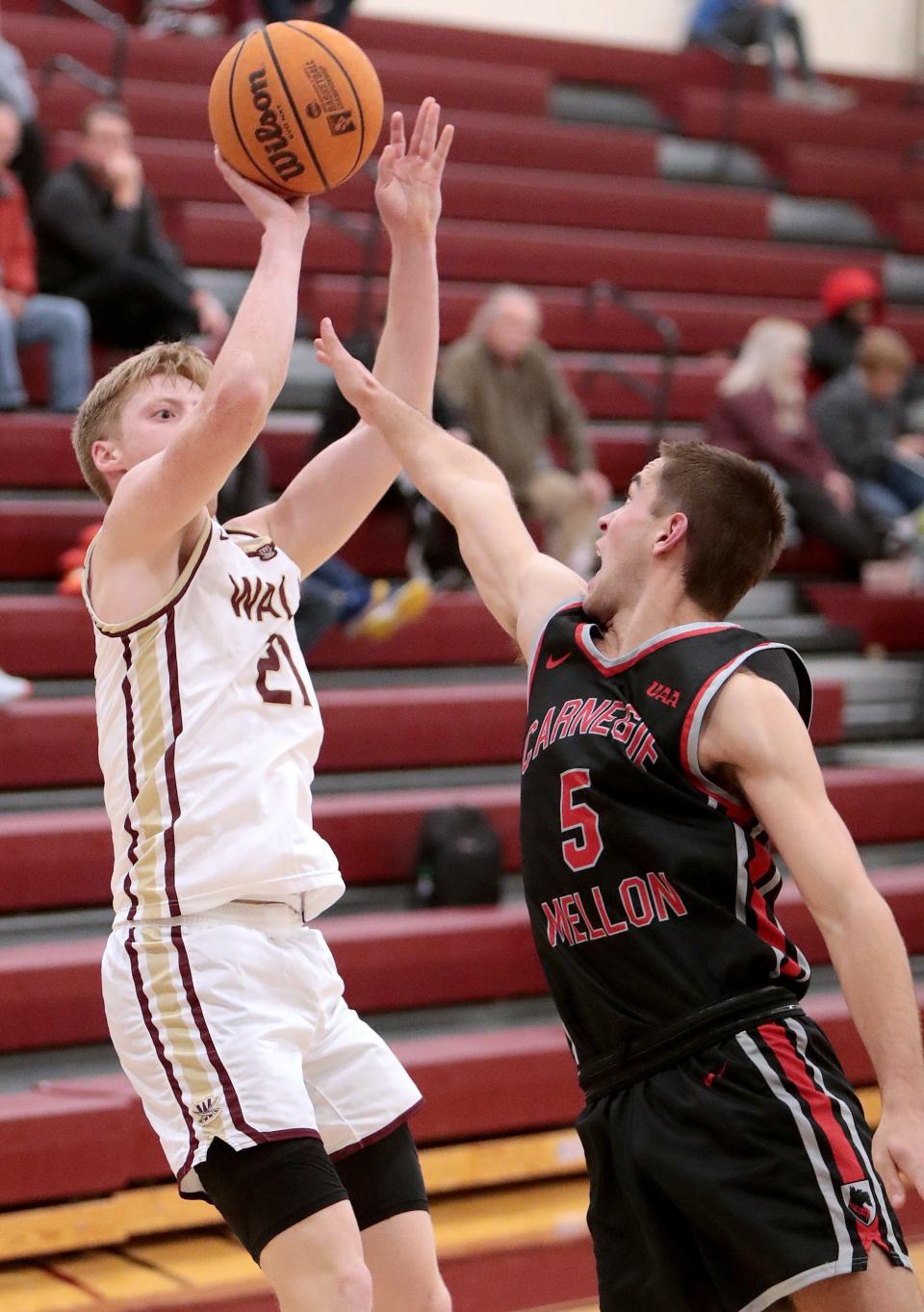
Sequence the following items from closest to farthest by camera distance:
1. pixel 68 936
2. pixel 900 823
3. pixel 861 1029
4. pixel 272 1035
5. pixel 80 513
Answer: pixel 861 1029 → pixel 272 1035 → pixel 68 936 → pixel 80 513 → pixel 900 823

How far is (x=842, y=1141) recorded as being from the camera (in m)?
2.19

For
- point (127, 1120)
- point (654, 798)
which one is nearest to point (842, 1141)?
point (654, 798)

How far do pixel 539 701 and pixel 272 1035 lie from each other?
0.60 metres

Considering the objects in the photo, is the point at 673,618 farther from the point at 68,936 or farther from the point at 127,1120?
the point at 68,936

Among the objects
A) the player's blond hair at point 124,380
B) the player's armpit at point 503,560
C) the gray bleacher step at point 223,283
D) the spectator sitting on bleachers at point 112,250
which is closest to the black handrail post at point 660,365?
the gray bleacher step at point 223,283

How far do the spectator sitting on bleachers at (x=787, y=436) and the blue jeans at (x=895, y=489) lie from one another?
31 cm

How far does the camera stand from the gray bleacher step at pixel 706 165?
1035cm

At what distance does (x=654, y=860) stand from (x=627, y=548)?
1.48ft

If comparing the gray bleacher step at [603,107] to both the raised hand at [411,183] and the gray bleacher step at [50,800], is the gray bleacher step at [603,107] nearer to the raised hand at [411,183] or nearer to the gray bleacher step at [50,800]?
the gray bleacher step at [50,800]

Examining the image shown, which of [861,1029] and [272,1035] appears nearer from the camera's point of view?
[861,1029]

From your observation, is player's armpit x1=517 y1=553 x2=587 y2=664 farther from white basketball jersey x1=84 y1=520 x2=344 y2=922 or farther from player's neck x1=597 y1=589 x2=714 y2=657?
white basketball jersey x1=84 y1=520 x2=344 y2=922

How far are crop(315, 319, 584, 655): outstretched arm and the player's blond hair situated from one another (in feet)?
0.65

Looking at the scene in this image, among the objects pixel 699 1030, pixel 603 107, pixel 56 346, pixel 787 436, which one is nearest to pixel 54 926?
pixel 56 346

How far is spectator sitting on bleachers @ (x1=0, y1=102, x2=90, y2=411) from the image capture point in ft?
19.9
